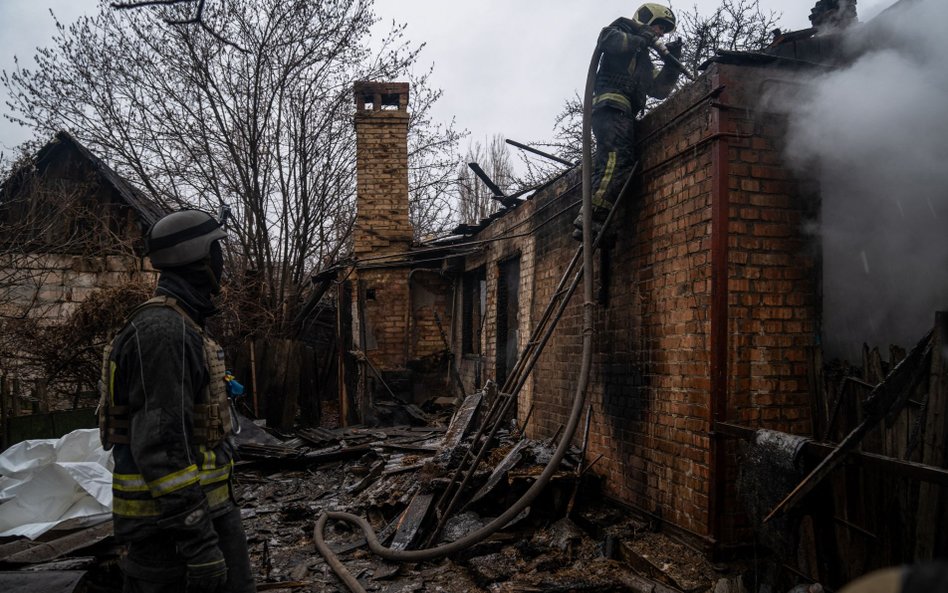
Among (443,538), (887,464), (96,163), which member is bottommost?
(443,538)

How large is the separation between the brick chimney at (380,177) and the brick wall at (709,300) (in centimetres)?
735

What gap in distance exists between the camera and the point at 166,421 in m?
2.31

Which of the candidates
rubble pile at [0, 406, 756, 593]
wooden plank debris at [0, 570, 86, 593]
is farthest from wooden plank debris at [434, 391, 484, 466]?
wooden plank debris at [0, 570, 86, 593]

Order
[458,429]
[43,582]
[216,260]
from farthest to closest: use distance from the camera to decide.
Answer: [458,429] < [43,582] < [216,260]

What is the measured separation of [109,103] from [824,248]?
12865mm

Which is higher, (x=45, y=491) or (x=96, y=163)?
(x=96, y=163)

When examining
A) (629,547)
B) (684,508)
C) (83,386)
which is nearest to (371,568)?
(629,547)

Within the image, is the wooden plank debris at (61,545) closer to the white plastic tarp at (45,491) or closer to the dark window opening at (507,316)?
the white plastic tarp at (45,491)

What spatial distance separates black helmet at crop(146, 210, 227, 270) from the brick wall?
10.00 ft

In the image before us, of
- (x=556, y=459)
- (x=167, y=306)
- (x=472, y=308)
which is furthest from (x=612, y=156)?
(x=472, y=308)

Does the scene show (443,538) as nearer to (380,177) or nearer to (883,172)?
(883,172)

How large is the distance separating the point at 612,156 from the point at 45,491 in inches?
198

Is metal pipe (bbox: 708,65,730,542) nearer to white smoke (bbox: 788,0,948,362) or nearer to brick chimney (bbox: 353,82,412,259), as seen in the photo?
white smoke (bbox: 788,0,948,362)

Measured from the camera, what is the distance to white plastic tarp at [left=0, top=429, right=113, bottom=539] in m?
4.29
